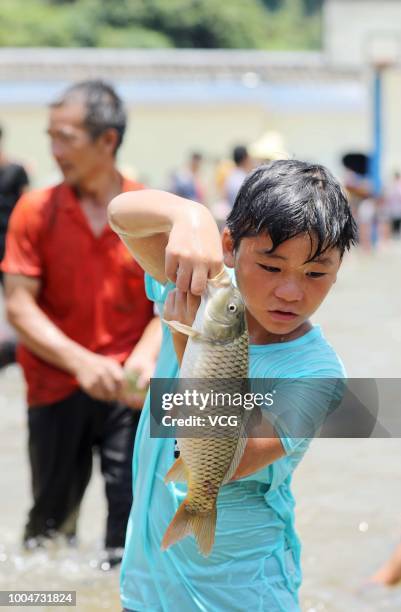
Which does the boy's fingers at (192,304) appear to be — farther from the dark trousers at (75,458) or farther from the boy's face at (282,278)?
the dark trousers at (75,458)

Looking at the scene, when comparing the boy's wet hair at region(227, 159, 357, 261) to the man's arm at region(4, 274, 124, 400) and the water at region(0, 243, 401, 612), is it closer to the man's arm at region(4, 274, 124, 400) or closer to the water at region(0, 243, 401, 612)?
the man's arm at region(4, 274, 124, 400)

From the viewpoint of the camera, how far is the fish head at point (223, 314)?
189 centimetres

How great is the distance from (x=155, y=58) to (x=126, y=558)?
911 inches

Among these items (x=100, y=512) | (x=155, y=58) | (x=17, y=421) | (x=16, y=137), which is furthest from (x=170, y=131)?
(x=100, y=512)

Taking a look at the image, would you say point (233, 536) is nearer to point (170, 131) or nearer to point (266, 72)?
point (170, 131)

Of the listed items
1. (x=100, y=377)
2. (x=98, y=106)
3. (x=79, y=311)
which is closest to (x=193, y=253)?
(x=100, y=377)

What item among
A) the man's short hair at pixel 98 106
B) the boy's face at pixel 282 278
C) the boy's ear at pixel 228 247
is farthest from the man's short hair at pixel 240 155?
the boy's face at pixel 282 278

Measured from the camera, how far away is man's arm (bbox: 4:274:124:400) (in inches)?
157

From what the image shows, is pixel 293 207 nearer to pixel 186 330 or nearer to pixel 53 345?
pixel 186 330

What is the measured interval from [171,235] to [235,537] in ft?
2.11

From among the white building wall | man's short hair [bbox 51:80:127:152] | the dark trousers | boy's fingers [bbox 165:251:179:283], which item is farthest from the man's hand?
the white building wall

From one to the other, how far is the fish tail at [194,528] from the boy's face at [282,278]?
0.39 metres

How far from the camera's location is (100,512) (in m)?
5.49

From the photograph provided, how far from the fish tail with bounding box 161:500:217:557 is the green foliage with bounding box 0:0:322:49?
4080 cm
